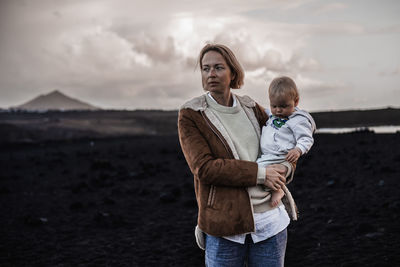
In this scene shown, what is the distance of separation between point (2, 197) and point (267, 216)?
10.5 metres

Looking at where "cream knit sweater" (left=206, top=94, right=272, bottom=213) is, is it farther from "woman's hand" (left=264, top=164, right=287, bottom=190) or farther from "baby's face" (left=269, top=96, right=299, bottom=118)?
"baby's face" (left=269, top=96, right=299, bottom=118)

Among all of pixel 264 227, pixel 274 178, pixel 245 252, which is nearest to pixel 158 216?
pixel 245 252

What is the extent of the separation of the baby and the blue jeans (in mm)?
264

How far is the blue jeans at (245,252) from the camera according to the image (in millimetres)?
2521

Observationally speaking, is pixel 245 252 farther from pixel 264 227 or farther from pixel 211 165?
pixel 211 165

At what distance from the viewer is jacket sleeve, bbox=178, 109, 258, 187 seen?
7.70ft

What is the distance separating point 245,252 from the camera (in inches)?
103

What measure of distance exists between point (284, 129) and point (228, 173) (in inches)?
23.8

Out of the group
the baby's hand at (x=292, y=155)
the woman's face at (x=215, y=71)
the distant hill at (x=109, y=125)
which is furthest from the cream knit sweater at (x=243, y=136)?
the distant hill at (x=109, y=125)

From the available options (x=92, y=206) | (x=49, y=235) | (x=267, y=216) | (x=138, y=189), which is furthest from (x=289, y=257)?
(x=138, y=189)

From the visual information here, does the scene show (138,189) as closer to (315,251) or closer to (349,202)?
(349,202)

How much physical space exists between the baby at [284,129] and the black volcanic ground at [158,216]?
3304 millimetres

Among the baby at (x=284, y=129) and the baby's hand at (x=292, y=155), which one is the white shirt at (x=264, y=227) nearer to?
the baby at (x=284, y=129)

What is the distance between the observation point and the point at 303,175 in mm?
11859
